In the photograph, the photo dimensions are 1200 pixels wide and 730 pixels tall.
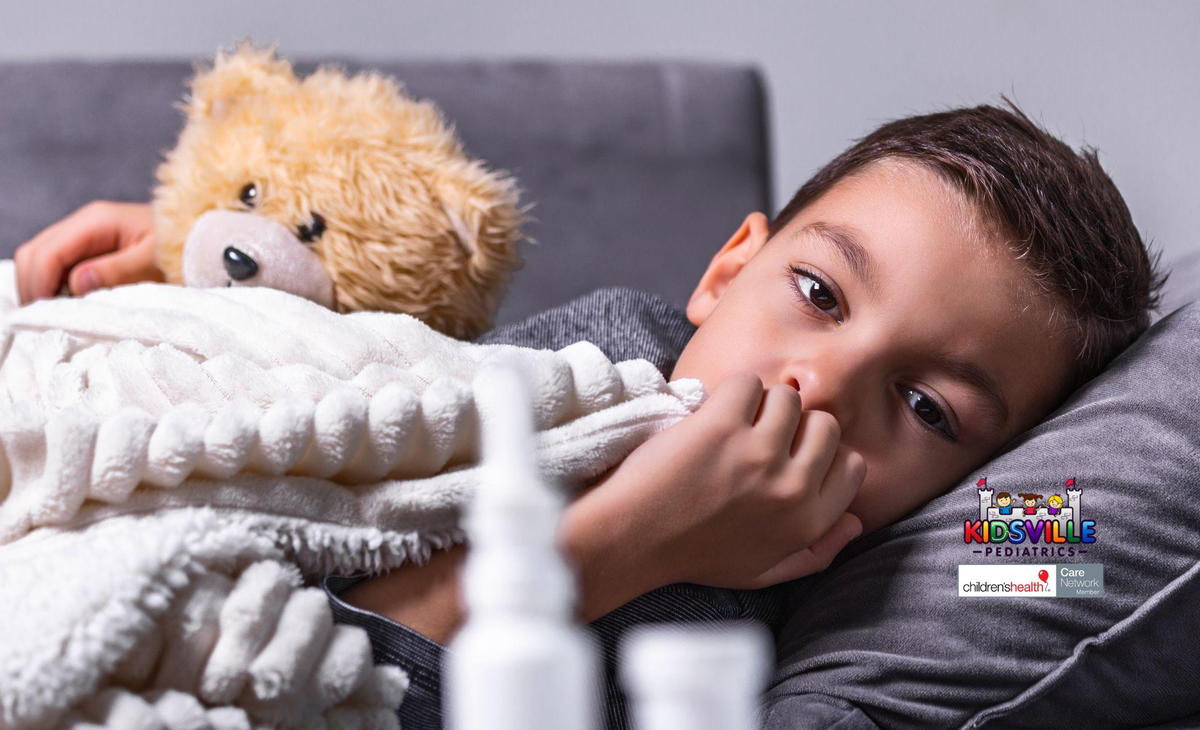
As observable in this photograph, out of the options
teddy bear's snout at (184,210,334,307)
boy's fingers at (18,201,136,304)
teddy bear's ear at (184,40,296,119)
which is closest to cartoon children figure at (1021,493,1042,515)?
teddy bear's snout at (184,210,334,307)

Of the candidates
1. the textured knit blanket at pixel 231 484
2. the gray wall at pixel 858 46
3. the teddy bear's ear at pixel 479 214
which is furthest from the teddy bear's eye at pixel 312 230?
the gray wall at pixel 858 46

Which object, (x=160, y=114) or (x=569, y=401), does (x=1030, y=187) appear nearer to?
(x=569, y=401)

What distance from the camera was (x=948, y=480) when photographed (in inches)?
36.2

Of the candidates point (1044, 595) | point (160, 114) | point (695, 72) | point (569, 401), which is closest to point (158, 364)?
point (569, 401)

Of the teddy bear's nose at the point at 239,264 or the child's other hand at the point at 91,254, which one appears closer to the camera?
the teddy bear's nose at the point at 239,264

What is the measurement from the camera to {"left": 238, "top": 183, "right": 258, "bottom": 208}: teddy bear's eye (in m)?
1.04

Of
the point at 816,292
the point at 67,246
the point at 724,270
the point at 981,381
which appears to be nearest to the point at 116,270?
the point at 67,246

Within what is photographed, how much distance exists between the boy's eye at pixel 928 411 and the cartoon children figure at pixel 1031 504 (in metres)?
0.10

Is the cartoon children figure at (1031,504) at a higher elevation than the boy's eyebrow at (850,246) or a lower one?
lower

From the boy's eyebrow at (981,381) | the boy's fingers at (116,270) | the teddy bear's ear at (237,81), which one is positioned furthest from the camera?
the boy's fingers at (116,270)

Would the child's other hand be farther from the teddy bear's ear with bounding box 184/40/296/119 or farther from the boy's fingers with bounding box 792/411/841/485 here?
the boy's fingers with bounding box 792/411/841/485

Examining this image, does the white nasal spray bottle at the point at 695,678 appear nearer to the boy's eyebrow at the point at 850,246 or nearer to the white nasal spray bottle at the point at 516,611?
the white nasal spray bottle at the point at 516,611

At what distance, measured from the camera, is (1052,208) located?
3.04 ft

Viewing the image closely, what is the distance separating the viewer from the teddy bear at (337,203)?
1.01 m
